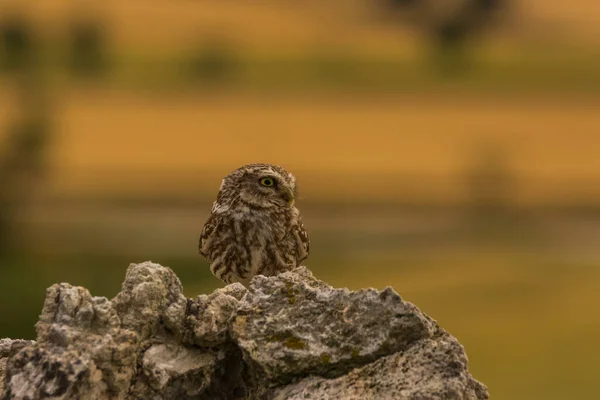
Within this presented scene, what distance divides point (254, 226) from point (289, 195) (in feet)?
1.72

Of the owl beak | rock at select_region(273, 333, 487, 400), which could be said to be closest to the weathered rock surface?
rock at select_region(273, 333, 487, 400)

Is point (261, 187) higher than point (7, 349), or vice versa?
point (261, 187)

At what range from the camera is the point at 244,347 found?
30.2 ft

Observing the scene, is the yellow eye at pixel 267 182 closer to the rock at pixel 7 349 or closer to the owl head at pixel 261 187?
the owl head at pixel 261 187

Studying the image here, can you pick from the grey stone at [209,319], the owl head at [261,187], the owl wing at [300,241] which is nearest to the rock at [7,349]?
the grey stone at [209,319]

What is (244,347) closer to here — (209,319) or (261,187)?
(209,319)

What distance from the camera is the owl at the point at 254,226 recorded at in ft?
46.8

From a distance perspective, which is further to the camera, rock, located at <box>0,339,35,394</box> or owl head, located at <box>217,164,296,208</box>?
owl head, located at <box>217,164,296,208</box>

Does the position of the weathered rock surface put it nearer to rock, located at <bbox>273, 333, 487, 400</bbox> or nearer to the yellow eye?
rock, located at <bbox>273, 333, 487, 400</bbox>

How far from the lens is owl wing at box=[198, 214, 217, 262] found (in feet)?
47.8

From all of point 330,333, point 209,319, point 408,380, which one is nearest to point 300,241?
→ point 209,319

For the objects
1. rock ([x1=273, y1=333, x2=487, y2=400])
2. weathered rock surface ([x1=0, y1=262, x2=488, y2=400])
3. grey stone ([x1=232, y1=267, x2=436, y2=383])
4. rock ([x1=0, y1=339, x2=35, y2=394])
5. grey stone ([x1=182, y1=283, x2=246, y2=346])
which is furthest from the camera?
grey stone ([x1=182, y1=283, x2=246, y2=346])

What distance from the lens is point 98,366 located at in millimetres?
9133

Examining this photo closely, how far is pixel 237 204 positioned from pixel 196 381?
198 inches
